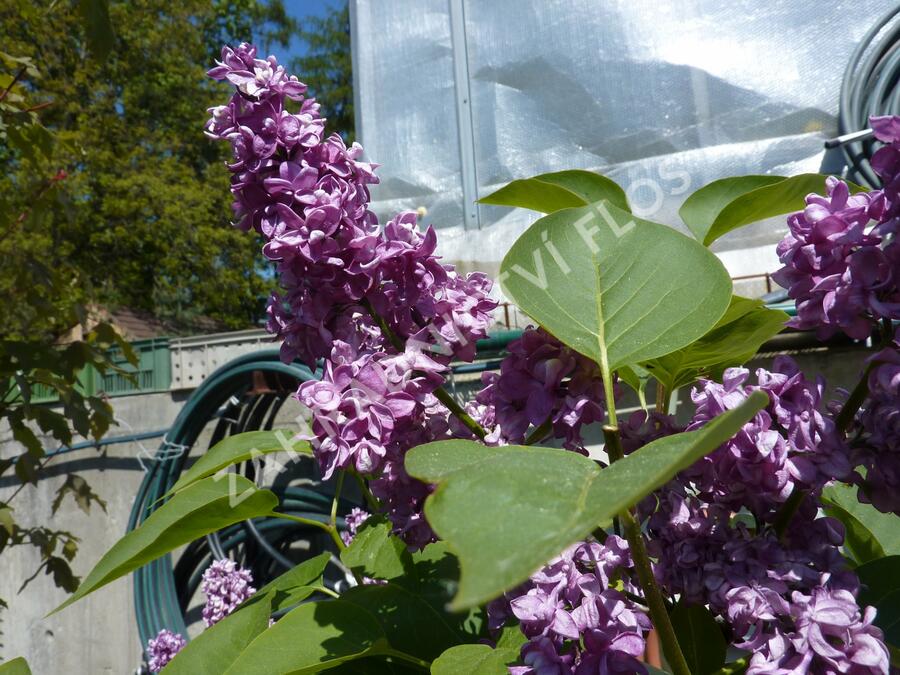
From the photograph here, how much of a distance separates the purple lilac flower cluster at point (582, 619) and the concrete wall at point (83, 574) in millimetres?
3212

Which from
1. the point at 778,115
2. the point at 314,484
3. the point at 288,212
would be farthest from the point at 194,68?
the point at 288,212

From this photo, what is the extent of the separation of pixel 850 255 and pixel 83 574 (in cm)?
361

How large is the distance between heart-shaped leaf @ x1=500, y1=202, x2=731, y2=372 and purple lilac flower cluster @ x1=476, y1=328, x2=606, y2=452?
0.04m

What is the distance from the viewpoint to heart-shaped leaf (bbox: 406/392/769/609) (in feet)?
0.42

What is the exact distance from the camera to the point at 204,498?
340 millimetres

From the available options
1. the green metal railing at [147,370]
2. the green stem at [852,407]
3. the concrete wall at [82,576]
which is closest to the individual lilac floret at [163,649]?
the green stem at [852,407]

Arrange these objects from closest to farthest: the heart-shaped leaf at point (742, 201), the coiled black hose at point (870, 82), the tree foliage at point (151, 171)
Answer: the heart-shaped leaf at point (742, 201) < the coiled black hose at point (870, 82) < the tree foliage at point (151, 171)

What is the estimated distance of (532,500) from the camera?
16cm

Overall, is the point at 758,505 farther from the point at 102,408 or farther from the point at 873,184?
the point at 873,184

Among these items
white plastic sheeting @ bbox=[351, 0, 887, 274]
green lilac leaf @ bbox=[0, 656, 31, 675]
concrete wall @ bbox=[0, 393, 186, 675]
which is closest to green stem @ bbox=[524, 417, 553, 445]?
green lilac leaf @ bbox=[0, 656, 31, 675]

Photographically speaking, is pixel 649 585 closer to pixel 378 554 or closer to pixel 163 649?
pixel 378 554

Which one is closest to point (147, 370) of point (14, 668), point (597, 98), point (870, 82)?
point (597, 98)

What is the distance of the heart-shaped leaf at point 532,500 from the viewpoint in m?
0.13

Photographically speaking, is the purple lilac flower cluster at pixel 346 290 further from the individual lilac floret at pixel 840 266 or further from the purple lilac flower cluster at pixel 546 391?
the individual lilac floret at pixel 840 266
